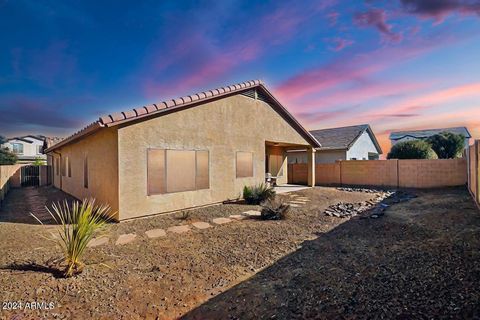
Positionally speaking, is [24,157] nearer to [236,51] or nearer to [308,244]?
[236,51]

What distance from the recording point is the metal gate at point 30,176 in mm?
18531

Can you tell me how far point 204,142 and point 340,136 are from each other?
60.5 ft

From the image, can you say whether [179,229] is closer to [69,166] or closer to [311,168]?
[69,166]

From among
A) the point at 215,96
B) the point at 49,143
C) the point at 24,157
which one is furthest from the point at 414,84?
the point at 24,157

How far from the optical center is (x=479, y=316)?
249 cm

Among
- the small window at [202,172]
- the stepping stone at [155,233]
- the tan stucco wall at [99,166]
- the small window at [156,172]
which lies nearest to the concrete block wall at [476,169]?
the small window at [202,172]

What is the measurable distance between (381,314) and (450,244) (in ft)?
11.1

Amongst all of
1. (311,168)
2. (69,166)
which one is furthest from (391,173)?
(69,166)

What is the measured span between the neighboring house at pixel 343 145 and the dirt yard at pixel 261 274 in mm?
15481

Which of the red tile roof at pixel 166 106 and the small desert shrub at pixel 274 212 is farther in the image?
the small desert shrub at pixel 274 212

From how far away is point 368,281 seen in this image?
11.7ft

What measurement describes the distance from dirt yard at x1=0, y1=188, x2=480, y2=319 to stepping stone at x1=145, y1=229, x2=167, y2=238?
6.9 inches

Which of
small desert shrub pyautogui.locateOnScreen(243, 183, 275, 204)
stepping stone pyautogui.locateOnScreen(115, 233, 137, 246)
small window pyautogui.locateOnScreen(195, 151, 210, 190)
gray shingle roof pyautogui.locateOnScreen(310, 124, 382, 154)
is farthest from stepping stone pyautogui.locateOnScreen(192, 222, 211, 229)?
gray shingle roof pyautogui.locateOnScreen(310, 124, 382, 154)

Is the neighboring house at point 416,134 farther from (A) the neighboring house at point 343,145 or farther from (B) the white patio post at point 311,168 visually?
(B) the white patio post at point 311,168
